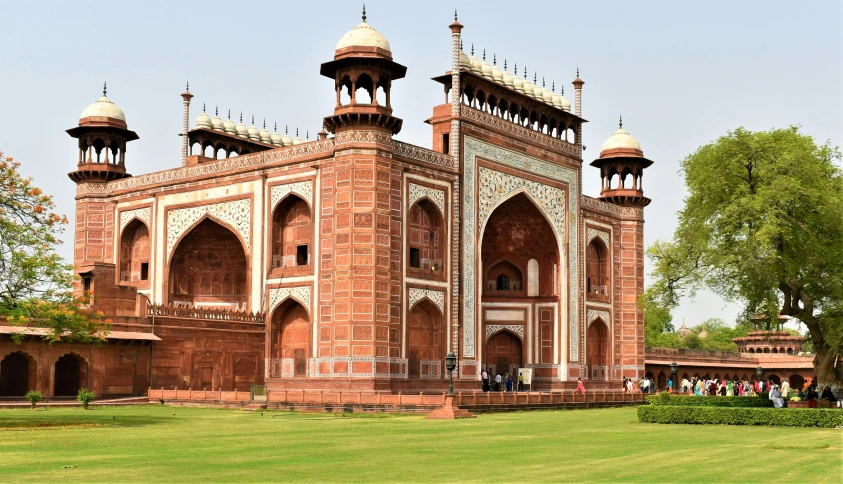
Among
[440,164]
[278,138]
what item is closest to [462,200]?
[440,164]

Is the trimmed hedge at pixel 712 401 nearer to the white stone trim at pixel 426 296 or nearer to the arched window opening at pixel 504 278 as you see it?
the white stone trim at pixel 426 296

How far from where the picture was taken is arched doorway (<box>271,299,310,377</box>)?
32.3m

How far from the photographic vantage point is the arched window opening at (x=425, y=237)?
3203cm

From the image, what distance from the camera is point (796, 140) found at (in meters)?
26.4

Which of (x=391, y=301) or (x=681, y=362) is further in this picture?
(x=681, y=362)

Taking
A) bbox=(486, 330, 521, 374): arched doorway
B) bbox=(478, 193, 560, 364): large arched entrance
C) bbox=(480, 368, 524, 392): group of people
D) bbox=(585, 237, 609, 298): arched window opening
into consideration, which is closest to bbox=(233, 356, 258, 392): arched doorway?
bbox=(480, 368, 524, 392): group of people

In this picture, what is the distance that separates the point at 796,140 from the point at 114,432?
18.3 metres

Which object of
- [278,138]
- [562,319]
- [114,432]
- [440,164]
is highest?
[278,138]

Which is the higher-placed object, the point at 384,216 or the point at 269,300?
the point at 384,216

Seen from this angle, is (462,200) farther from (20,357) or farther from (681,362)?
(681,362)

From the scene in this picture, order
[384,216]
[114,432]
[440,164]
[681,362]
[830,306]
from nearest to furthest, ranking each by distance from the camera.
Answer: [114,432], [830,306], [384,216], [440,164], [681,362]

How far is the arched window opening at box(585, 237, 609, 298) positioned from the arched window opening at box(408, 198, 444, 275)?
10.1 m

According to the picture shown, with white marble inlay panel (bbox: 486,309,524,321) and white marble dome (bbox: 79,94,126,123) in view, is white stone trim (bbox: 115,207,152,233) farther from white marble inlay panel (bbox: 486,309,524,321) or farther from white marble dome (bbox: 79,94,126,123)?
white marble inlay panel (bbox: 486,309,524,321)

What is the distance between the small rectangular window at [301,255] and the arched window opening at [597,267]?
520 inches
